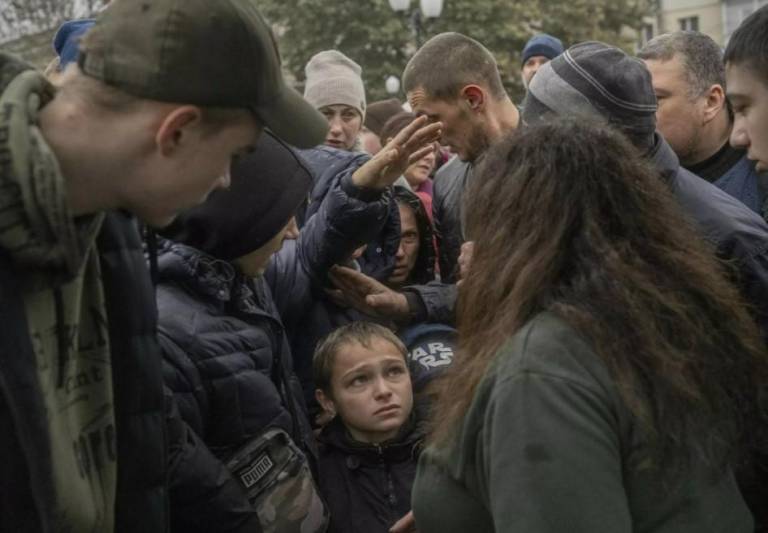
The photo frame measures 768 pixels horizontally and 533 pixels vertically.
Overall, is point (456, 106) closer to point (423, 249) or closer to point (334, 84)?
point (423, 249)

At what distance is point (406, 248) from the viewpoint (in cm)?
435

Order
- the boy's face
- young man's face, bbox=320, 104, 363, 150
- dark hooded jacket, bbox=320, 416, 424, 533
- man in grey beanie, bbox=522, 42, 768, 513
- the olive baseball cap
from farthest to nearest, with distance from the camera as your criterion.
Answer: young man's face, bbox=320, 104, 363, 150, the boy's face, dark hooded jacket, bbox=320, 416, 424, 533, man in grey beanie, bbox=522, 42, 768, 513, the olive baseball cap

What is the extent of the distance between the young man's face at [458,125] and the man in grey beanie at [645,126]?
2.93 feet

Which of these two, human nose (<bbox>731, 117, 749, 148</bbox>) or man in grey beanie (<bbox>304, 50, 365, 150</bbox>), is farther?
man in grey beanie (<bbox>304, 50, 365, 150</bbox>)

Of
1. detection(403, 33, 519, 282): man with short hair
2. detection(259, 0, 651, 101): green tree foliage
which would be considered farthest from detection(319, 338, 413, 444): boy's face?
detection(259, 0, 651, 101): green tree foliage

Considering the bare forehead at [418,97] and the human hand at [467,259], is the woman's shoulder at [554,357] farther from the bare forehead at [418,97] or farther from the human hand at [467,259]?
the bare forehead at [418,97]

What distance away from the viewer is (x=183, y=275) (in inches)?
111

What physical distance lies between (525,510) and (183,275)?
1342 mm

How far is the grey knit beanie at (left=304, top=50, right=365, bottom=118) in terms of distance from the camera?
5.91 metres

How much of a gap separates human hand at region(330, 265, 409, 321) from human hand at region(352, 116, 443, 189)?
0.33m

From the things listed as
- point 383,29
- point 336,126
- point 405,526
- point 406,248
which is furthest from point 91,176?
point 383,29

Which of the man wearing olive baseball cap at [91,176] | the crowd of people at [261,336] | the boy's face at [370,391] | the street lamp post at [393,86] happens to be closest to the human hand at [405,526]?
the crowd of people at [261,336]

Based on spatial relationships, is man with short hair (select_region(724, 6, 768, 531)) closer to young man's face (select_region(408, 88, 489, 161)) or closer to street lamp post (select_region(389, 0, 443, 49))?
young man's face (select_region(408, 88, 489, 161))

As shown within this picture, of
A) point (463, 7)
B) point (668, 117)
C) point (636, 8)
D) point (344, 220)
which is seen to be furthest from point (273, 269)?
point (636, 8)
